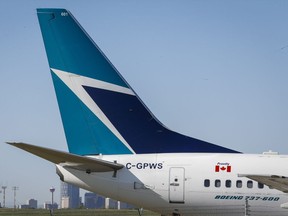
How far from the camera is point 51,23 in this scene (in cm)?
2434

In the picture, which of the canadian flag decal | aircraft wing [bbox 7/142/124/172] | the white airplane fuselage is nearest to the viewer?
aircraft wing [bbox 7/142/124/172]

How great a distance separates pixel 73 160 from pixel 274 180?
22.0 ft

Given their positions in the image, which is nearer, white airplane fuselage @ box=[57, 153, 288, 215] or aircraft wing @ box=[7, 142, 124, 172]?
aircraft wing @ box=[7, 142, 124, 172]

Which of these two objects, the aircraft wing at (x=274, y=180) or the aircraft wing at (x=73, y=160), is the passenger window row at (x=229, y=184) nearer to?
the aircraft wing at (x=274, y=180)

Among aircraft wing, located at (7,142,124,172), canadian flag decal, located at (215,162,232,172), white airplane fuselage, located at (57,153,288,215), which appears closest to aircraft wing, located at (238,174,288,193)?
white airplane fuselage, located at (57,153,288,215)

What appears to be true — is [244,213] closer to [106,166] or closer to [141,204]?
[141,204]

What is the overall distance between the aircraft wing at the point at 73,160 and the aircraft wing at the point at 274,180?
5068 millimetres

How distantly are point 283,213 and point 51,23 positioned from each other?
10.9 meters

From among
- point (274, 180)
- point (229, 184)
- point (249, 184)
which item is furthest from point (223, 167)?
point (274, 180)

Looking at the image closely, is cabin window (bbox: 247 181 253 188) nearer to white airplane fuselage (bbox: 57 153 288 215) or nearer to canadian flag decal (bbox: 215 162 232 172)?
white airplane fuselage (bbox: 57 153 288 215)

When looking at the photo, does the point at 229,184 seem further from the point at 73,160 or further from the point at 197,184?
the point at 73,160

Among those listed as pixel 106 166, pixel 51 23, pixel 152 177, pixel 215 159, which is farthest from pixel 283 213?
pixel 51 23

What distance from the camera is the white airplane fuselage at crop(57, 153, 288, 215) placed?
72.3 feet

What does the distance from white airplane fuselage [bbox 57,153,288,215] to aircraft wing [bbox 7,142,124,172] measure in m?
0.24
